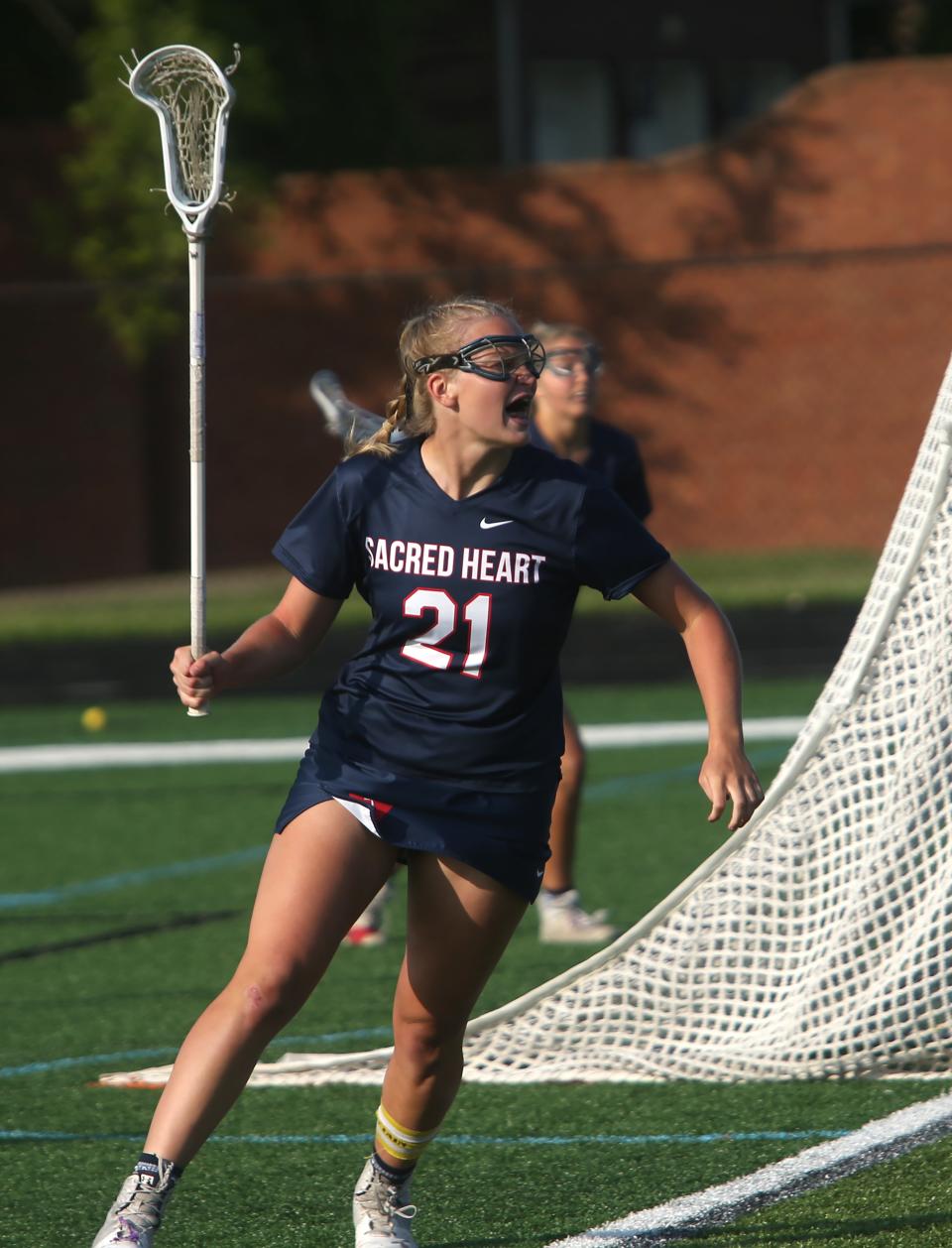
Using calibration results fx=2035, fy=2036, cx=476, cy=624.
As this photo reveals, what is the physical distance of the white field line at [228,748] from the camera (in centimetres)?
1185

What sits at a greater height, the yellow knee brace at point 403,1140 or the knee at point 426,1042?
the knee at point 426,1042

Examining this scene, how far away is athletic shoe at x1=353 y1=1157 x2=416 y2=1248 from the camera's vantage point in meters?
3.93

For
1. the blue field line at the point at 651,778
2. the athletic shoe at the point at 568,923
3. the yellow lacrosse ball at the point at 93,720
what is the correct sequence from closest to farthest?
1. the athletic shoe at the point at 568,923
2. the blue field line at the point at 651,778
3. the yellow lacrosse ball at the point at 93,720

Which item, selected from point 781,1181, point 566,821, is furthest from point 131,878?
point 781,1181

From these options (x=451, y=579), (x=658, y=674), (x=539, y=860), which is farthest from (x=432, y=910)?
(x=658, y=674)

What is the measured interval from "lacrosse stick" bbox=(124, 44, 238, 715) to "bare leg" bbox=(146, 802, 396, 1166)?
1.31 ft

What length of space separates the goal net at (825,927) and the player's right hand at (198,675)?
1.54 meters

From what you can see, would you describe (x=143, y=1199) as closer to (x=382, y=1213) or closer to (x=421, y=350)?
(x=382, y=1213)

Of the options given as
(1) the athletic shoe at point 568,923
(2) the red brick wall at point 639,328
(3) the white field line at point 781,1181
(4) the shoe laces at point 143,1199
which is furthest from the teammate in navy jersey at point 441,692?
(2) the red brick wall at point 639,328

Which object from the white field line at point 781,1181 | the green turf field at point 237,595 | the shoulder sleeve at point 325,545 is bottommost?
the green turf field at point 237,595

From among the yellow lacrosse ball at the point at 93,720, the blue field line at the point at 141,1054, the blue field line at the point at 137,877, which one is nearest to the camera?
the blue field line at the point at 141,1054

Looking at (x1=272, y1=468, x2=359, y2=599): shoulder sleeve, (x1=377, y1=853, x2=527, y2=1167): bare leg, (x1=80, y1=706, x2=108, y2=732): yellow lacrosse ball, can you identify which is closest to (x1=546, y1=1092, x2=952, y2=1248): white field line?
(x1=377, y1=853, x2=527, y2=1167): bare leg

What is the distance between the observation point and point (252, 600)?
18.6 metres

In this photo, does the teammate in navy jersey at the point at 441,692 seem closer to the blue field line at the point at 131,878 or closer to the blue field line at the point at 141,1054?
the blue field line at the point at 141,1054
